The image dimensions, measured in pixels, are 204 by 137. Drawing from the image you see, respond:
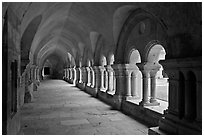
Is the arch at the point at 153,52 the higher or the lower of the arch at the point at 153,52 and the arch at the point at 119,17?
the lower

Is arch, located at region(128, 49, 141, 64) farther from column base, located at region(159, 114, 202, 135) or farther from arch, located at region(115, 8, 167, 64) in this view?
column base, located at region(159, 114, 202, 135)

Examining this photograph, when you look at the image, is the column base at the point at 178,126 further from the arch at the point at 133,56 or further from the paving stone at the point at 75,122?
the arch at the point at 133,56

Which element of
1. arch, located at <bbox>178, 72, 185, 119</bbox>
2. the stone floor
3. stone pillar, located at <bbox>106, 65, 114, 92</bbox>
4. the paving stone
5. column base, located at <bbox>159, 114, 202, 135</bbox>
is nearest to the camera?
column base, located at <bbox>159, 114, 202, 135</bbox>

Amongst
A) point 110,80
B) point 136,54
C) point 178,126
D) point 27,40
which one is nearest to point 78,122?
point 178,126

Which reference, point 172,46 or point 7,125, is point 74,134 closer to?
point 7,125

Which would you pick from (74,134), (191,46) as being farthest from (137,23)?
(74,134)

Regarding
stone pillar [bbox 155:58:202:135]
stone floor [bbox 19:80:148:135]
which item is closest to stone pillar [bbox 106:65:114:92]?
stone floor [bbox 19:80:148:135]

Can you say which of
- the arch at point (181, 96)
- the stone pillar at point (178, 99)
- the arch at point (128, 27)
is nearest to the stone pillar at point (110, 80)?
the arch at point (128, 27)

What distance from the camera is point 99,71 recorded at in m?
11.6

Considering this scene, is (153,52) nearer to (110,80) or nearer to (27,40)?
(110,80)

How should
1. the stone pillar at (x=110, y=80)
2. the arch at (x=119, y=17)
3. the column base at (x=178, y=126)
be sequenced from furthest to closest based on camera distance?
the stone pillar at (x=110, y=80)
the arch at (x=119, y=17)
the column base at (x=178, y=126)

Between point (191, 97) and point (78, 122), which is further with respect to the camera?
point (78, 122)

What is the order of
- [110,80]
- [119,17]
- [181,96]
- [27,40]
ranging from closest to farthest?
1. [181,96]
2. [119,17]
3. [27,40]
4. [110,80]

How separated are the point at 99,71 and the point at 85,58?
3.42 m
